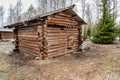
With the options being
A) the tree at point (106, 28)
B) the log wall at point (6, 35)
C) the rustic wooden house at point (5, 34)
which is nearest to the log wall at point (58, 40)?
the tree at point (106, 28)

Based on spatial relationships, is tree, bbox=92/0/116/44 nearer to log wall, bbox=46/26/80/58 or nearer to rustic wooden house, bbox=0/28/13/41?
log wall, bbox=46/26/80/58

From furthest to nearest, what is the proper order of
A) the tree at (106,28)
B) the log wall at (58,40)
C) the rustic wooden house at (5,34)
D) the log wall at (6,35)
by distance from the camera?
the log wall at (6,35) → the rustic wooden house at (5,34) → the tree at (106,28) → the log wall at (58,40)

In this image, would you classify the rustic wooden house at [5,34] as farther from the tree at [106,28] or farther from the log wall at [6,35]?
the tree at [106,28]

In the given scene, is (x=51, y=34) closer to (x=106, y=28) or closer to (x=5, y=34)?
(x=106, y=28)

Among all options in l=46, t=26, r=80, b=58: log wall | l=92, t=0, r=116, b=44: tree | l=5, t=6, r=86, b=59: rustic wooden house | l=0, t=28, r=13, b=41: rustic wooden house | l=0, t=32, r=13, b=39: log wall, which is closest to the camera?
l=5, t=6, r=86, b=59: rustic wooden house

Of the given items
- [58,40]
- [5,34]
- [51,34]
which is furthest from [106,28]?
[5,34]

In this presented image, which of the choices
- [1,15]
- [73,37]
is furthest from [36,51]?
[1,15]

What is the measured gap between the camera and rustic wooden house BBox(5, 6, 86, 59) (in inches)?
419

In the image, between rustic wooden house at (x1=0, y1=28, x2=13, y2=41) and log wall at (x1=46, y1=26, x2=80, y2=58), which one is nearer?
log wall at (x1=46, y1=26, x2=80, y2=58)

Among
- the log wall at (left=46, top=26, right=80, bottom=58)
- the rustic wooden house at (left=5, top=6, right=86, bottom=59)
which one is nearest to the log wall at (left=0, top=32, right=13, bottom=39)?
the rustic wooden house at (left=5, top=6, right=86, bottom=59)

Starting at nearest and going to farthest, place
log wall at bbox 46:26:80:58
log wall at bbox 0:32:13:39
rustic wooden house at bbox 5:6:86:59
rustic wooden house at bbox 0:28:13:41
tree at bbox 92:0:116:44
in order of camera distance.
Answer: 1. rustic wooden house at bbox 5:6:86:59
2. log wall at bbox 46:26:80:58
3. tree at bbox 92:0:116:44
4. rustic wooden house at bbox 0:28:13:41
5. log wall at bbox 0:32:13:39

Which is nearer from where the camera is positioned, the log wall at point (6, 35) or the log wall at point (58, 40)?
the log wall at point (58, 40)

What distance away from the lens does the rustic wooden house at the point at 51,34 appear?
1063 cm

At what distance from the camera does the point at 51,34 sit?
11.3 metres
